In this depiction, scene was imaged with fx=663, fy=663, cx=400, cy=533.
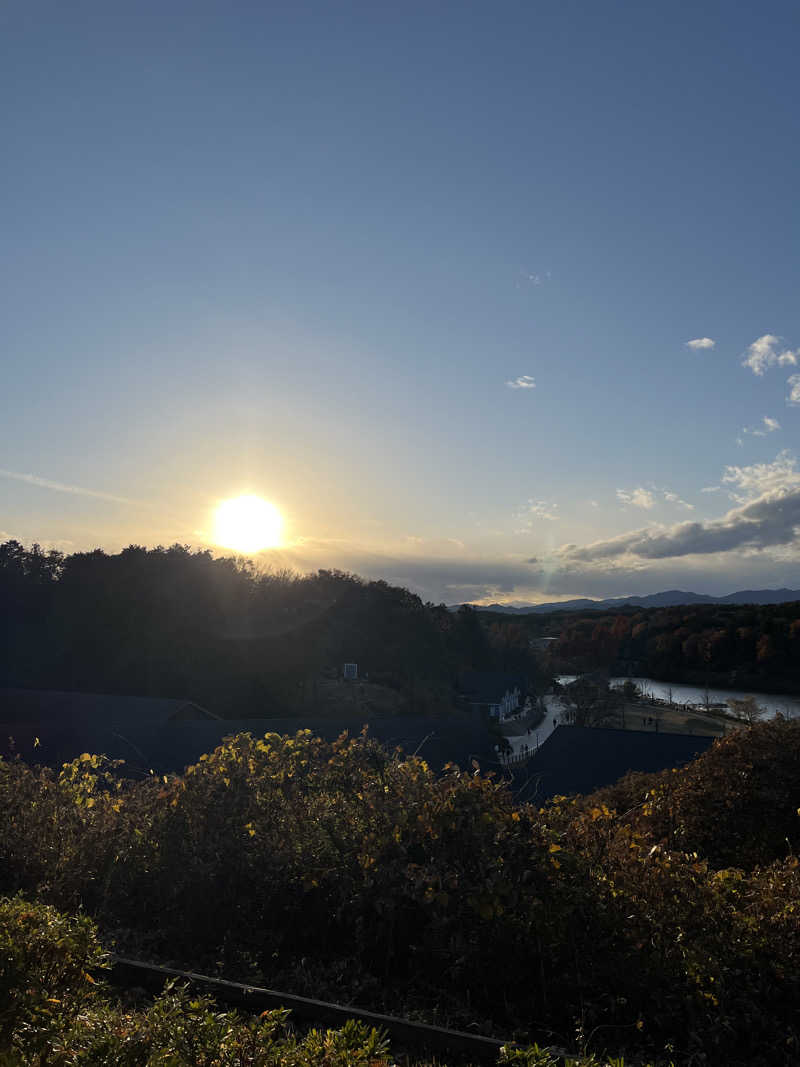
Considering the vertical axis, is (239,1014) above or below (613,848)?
below

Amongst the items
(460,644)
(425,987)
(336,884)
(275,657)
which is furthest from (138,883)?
(460,644)

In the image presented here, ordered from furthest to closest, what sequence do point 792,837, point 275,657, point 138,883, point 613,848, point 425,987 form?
point 275,657, point 792,837, point 138,883, point 613,848, point 425,987

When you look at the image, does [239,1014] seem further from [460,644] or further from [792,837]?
[460,644]

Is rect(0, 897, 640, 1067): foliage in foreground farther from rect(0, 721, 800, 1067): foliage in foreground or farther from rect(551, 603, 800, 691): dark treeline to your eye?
rect(551, 603, 800, 691): dark treeline

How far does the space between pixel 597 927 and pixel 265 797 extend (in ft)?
10.2

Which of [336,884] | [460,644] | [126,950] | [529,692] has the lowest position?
[529,692]

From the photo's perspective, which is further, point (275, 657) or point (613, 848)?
point (275, 657)

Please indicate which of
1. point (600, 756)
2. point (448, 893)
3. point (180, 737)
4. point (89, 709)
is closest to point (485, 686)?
point (89, 709)

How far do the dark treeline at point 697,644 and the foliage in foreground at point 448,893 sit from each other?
6884cm

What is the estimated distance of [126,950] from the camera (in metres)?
4.58

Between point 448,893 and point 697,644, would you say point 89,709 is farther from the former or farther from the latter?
point 697,644

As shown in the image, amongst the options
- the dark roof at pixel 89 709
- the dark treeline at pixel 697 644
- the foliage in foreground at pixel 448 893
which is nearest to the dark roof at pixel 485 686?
the dark treeline at pixel 697 644

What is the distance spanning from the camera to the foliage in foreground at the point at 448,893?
12.1 ft

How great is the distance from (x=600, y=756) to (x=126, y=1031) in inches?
541
